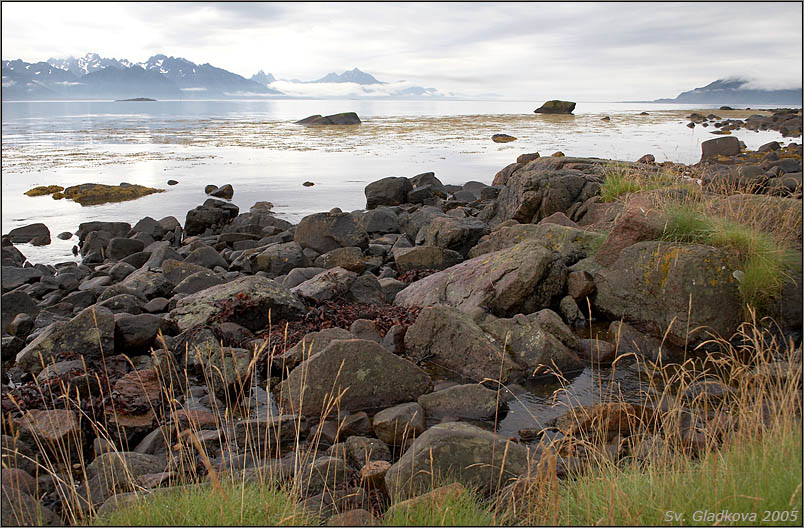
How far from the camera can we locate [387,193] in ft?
75.6

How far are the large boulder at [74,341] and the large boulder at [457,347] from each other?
4.13 meters

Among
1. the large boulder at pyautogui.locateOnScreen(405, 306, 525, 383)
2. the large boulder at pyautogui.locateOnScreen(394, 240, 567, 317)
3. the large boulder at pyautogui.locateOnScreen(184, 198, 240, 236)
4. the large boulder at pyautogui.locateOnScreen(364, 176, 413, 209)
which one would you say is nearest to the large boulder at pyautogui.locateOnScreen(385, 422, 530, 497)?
the large boulder at pyautogui.locateOnScreen(405, 306, 525, 383)

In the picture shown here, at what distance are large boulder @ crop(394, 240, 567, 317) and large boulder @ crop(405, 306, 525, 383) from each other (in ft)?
3.33

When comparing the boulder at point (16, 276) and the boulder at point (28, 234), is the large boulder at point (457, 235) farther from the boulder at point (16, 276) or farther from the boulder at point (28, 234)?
the boulder at point (28, 234)

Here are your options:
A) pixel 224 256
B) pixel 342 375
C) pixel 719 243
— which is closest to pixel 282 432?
pixel 342 375

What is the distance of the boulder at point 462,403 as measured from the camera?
683cm

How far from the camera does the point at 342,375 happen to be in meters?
7.03

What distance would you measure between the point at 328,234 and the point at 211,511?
1131 cm

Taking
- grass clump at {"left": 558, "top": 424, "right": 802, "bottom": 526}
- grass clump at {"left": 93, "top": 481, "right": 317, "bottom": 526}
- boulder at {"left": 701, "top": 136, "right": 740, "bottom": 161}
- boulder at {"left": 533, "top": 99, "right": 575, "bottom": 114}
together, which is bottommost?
grass clump at {"left": 93, "top": 481, "right": 317, "bottom": 526}

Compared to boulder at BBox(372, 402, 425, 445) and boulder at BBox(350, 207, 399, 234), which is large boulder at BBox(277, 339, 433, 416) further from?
boulder at BBox(350, 207, 399, 234)

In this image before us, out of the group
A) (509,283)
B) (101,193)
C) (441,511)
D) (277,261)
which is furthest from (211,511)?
(101,193)

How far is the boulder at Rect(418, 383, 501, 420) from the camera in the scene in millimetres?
6835

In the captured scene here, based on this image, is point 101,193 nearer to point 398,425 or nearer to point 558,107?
point 398,425

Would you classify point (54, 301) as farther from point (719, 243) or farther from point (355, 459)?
point (719, 243)
